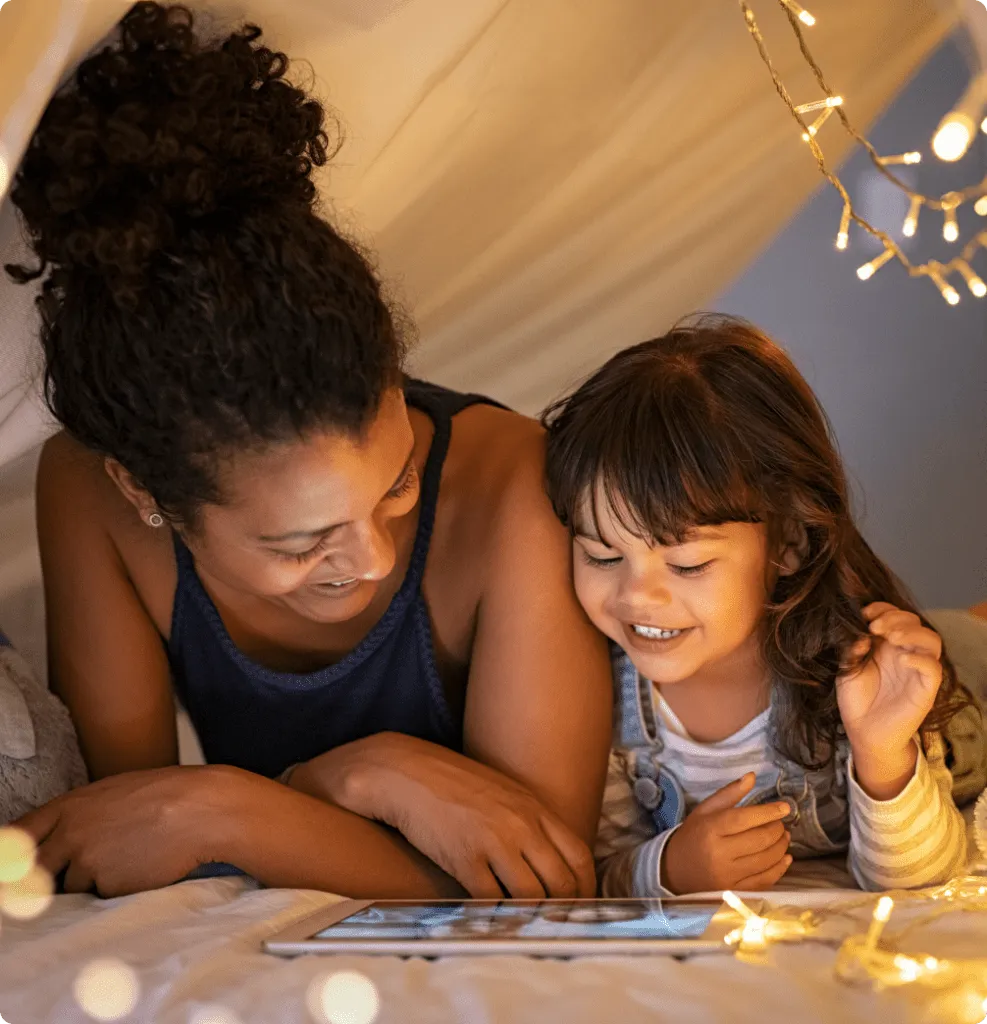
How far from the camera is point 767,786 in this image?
4.50 ft

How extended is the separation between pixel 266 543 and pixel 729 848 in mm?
514

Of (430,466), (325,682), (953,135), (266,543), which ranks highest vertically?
(953,135)

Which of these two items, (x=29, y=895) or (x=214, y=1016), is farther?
(x=29, y=895)

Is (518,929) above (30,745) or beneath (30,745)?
above

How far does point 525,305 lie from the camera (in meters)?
1.74

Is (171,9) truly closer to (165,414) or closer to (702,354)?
(165,414)

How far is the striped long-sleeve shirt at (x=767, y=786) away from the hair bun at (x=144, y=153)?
0.73 m

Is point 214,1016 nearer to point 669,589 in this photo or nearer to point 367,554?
point 367,554

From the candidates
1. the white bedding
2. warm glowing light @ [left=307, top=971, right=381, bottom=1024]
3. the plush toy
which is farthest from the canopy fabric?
warm glowing light @ [left=307, top=971, right=381, bottom=1024]

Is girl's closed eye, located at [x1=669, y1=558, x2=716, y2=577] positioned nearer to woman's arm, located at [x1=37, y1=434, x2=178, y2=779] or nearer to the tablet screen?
the tablet screen

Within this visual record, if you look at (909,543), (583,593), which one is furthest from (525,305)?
(909,543)

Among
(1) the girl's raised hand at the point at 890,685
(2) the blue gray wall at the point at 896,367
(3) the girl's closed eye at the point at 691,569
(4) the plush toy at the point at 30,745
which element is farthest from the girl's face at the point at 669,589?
(2) the blue gray wall at the point at 896,367

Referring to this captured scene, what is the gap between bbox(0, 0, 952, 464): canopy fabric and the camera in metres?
1.26

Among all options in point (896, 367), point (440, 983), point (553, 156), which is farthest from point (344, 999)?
point (896, 367)
